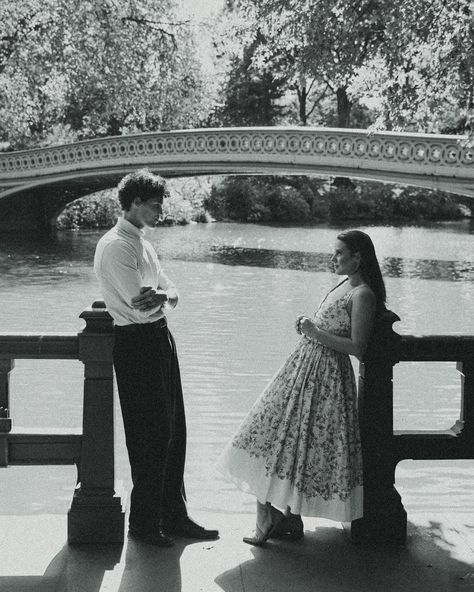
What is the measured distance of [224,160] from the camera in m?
22.1

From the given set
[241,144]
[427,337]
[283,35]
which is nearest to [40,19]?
[241,144]

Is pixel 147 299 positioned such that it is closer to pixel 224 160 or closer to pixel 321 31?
pixel 321 31

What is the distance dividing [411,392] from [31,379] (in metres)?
3.34

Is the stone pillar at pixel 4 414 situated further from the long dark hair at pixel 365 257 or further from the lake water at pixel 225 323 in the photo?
the lake water at pixel 225 323

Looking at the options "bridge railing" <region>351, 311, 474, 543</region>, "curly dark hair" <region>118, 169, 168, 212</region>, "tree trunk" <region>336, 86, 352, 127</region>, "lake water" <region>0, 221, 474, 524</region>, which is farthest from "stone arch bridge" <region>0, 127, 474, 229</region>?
"tree trunk" <region>336, 86, 352, 127</region>

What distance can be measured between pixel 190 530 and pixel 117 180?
76.8ft

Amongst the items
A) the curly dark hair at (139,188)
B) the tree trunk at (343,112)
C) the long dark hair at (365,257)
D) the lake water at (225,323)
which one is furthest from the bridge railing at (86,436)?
the tree trunk at (343,112)

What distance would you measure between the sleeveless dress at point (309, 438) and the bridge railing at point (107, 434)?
129 millimetres

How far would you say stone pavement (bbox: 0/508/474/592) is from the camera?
3.12 meters

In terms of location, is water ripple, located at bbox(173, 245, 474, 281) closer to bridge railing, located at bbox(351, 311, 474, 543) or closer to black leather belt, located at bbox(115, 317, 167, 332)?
bridge railing, located at bbox(351, 311, 474, 543)

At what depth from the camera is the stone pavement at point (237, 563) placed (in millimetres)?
3115

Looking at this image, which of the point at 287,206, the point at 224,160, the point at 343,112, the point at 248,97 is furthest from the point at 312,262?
the point at 343,112

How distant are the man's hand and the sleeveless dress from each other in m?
0.54

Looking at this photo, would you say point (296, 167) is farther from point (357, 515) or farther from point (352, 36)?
point (357, 515)
